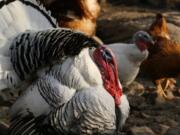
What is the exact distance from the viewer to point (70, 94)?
12.1 ft

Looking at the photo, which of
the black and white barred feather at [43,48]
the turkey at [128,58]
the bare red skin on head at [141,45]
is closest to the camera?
the black and white barred feather at [43,48]

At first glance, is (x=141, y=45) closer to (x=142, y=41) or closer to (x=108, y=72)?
(x=142, y=41)

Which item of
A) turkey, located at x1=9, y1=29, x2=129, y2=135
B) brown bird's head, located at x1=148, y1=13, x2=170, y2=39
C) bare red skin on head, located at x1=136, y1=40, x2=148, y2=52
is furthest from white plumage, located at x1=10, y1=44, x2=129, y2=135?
brown bird's head, located at x1=148, y1=13, x2=170, y2=39

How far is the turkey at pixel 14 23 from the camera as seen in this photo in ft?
12.6

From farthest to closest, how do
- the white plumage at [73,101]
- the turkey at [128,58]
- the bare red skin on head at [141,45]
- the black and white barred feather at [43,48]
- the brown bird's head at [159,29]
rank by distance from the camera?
the brown bird's head at [159,29]
the bare red skin on head at [141,45]
the turkey at [128,58]
the black and white barred feather at [43,48]
the white plumage at [73,101]

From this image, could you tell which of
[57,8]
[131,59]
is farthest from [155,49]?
[131,59]

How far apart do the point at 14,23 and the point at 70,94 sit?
731 millimetres

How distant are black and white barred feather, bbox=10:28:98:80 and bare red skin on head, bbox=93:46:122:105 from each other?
0.32 ft

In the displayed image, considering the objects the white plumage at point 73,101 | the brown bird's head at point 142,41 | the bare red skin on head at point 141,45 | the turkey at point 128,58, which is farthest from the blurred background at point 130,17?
the white plumage at point 73,101

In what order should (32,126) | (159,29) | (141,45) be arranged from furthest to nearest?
(159,29), (141,45), (32,126)

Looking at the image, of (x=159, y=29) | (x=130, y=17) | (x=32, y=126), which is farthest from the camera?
(x=130, y=17)

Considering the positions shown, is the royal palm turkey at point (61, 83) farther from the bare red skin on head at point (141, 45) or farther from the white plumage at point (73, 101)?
the bare red skin on head at point (141, 45)

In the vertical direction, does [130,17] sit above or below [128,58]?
below

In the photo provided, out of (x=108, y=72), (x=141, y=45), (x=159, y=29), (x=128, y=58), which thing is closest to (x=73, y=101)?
(x=108, y=72)
